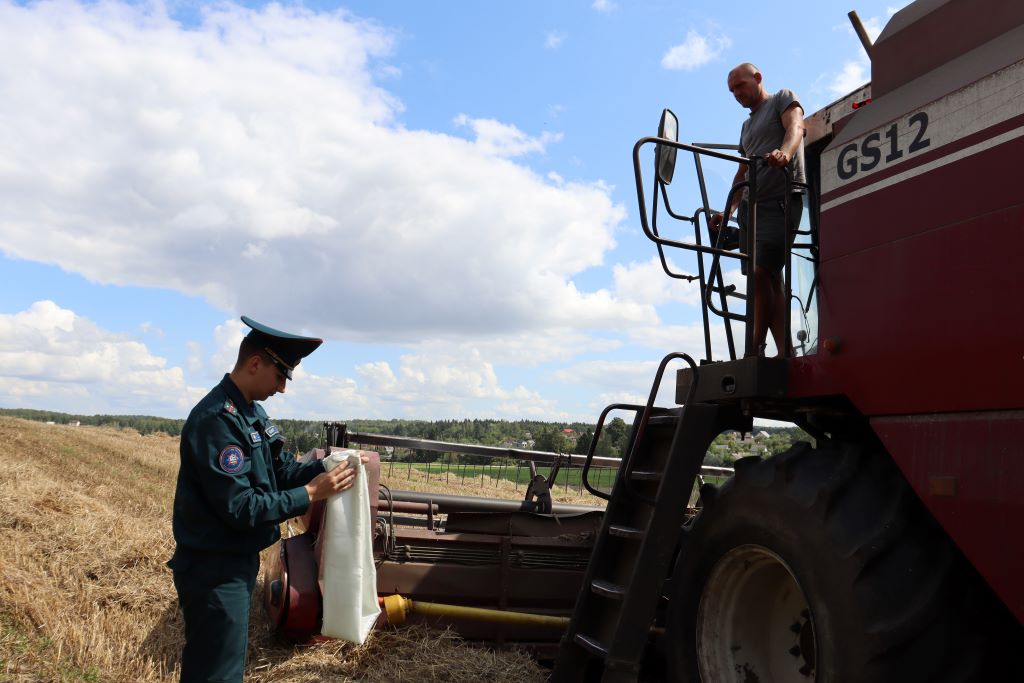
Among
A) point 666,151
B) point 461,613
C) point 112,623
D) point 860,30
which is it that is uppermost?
point 860,30

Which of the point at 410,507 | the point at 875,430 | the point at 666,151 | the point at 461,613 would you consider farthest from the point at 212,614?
the point at 410,507

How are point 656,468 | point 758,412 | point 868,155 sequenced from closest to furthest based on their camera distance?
1. point 868,155
2. point 758,412
3. point 656,468

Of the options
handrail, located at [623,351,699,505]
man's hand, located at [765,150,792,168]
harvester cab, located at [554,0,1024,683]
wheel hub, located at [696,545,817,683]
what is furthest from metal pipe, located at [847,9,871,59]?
wheel hub, located at [696,545,817,683]

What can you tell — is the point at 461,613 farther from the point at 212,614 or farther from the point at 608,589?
the point at 212,614

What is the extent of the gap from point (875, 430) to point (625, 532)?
1345 mm

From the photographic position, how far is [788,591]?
3646 mm

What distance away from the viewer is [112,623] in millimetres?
5172

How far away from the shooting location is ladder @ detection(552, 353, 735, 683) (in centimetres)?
371

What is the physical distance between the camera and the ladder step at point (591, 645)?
3.73 meters

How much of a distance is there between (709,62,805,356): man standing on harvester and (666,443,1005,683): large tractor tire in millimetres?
729

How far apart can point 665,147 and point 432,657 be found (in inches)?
119

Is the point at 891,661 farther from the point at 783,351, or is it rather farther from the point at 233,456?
the point at 233,456

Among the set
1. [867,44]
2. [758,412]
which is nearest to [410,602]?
[758,412]

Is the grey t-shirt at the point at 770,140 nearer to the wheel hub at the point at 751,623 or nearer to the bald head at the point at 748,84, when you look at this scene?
the bald head at the point at 748,84
